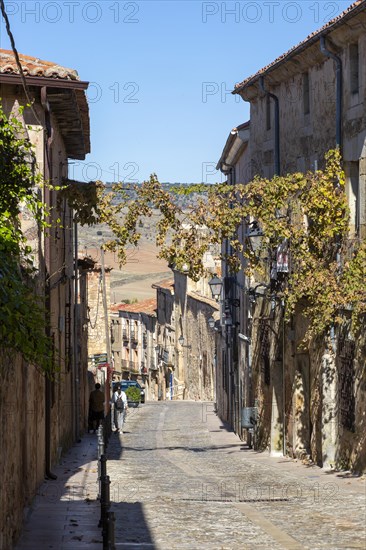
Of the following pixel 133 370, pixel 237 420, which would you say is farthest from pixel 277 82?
pixel 133 370

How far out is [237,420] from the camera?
3488cm

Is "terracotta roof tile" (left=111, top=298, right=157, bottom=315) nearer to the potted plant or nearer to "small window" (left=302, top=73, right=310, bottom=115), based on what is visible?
the potted plant

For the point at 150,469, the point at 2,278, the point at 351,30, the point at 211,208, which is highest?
the point at 351,30

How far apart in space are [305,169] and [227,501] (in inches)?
370

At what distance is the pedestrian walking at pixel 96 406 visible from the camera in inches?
1241

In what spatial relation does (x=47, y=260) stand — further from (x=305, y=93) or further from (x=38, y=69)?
(x=305, y=93)

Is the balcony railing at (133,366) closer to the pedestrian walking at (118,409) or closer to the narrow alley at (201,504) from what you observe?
the pedestrian walking at (118,409)

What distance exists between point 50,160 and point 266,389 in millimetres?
10239

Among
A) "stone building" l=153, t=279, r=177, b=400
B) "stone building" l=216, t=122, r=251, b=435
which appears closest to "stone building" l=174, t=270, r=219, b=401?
"stone building" l=153, t=279, r=177, b=400

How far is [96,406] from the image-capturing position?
32.3 m

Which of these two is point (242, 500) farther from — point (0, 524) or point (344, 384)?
point (0, 524)

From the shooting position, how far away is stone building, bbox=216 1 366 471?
20422 mm

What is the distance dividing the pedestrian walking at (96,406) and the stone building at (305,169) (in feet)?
14.1

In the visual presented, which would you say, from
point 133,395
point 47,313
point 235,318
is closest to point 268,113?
point 235,318
